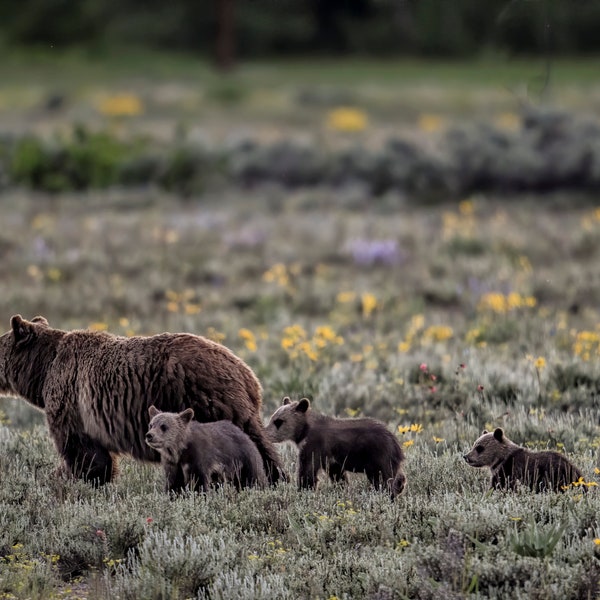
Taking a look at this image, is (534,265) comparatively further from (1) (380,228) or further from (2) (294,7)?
(2) (294,7)

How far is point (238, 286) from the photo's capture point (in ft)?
49.7

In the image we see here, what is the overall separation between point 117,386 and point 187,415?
75cm

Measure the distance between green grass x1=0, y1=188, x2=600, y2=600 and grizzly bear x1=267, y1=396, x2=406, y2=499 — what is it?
158mm

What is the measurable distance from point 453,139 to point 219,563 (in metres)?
19.0

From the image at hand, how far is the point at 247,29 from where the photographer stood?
6272cm

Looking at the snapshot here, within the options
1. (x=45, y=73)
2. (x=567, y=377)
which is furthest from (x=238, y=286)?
(x=45, y=73)

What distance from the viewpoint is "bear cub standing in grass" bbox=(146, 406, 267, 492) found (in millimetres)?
6176

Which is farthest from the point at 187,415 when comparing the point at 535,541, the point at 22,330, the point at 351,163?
the point at 351,163

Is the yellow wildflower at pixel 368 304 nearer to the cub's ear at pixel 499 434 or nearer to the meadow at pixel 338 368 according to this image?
the meadow at pixel 338 368

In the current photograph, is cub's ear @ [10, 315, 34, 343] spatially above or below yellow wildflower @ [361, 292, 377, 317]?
above

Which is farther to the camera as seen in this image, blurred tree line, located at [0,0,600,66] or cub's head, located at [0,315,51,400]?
blurred tree line, located at [0,0,600,66]

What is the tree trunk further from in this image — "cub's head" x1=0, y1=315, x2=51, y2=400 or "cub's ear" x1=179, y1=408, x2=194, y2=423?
"cub's ear" x1=179, y1=408, x2=194, y2=423

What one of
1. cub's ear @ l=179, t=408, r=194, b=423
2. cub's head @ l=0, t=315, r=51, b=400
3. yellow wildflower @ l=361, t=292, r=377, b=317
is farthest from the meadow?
cub's head @ l=0, t=315, r=51, b=400

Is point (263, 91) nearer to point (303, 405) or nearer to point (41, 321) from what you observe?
point (41, 321)
